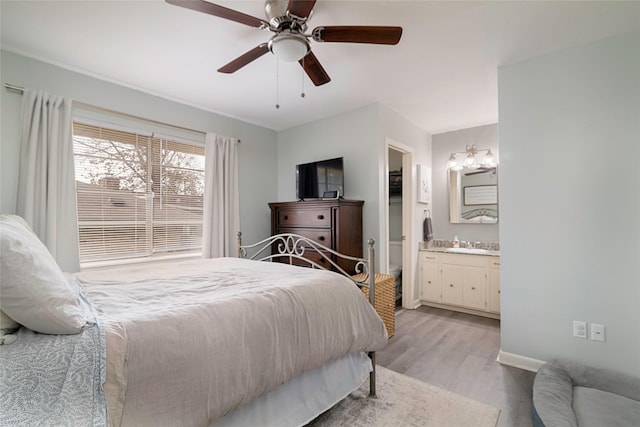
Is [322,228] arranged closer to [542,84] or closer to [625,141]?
[542,84]

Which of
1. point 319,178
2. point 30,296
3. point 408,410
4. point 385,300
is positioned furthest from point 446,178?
point 30,296

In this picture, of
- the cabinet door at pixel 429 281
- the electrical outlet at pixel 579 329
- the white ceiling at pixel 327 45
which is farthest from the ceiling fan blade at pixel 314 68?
the cabinet door at pixel 429 281

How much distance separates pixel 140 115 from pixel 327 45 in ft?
6.94

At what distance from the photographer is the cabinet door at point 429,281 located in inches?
156

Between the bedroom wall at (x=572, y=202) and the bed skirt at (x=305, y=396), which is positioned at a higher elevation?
the bedroom wall at (x=572, y=202)

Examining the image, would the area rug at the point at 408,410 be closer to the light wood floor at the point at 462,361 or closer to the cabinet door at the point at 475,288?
the light wood floor at the point at 462,361

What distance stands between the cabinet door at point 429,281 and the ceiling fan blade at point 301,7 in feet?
11.3

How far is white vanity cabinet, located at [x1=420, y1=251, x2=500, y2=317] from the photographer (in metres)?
3.52

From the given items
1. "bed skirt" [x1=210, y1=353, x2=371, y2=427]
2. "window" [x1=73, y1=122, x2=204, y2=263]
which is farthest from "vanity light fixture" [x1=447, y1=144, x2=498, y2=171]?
"window" [x1=73, y1=122, x2=204, y2=263]

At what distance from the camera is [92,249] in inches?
108

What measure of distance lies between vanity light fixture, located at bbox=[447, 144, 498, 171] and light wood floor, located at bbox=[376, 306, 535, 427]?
204 cm

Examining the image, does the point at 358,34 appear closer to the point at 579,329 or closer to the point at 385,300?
the point at 385,300

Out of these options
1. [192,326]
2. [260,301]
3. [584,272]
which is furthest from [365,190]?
[192,326]

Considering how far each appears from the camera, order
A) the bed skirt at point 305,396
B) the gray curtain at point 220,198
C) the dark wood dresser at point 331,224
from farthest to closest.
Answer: the gray curtain at point 220,198, the dark wood dresser at point 331,224, the bed skirt at point 305,396
